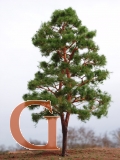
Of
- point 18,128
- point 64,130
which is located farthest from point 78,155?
point 18,128

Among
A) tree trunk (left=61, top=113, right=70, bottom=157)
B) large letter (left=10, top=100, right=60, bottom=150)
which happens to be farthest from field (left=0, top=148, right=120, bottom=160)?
large letter (left=10, top=100, right=60, bottom=150)

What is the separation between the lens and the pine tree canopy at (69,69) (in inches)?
424

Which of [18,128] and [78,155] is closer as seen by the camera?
[18,128]

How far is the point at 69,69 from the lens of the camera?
36.4 ft

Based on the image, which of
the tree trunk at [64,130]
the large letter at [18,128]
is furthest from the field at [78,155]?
the large letter at [18,128]

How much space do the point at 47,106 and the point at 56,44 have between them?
86.3 inches

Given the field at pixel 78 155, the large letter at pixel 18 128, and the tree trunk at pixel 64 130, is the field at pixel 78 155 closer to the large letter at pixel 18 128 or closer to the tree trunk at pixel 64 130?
the tree trunk at pixel 64 130

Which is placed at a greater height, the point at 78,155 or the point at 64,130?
the point at 64,130

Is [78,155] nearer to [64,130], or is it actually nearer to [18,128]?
[64,130]

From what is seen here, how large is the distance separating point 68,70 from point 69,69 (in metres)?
0.15

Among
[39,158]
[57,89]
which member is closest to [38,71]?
[57,89]

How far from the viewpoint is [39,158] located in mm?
10445

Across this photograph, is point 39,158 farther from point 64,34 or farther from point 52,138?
point 64,34

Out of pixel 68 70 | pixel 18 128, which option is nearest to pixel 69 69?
pixel 68 70
